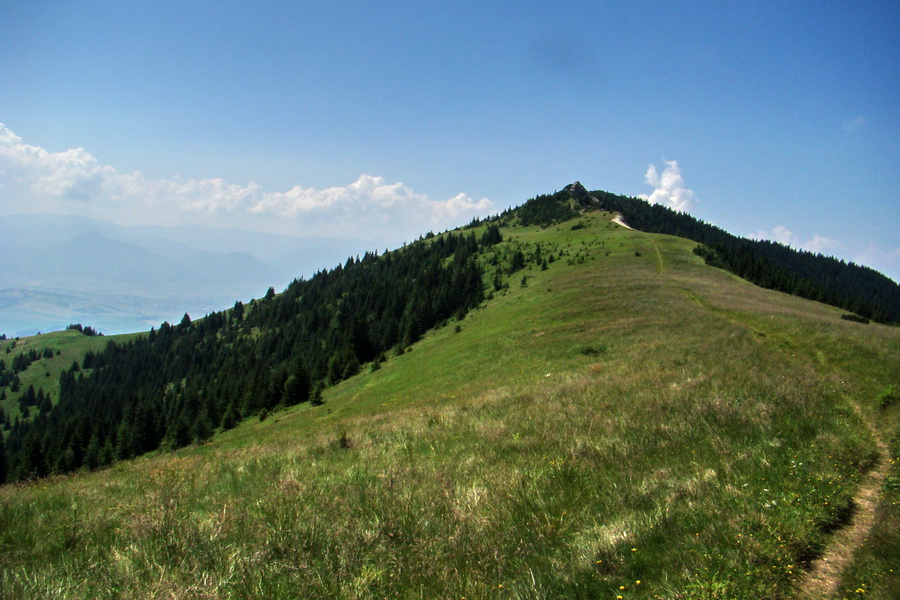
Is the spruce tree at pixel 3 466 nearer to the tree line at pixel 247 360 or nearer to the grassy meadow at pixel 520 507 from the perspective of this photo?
the tree line at pixel 247 360

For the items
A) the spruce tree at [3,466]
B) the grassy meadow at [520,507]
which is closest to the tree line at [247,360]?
the spruce tree at [3,466]

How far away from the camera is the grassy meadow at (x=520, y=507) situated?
395 centimetres

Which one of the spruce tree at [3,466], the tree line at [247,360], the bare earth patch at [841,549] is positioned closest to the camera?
the bare earth patch at [841,549]

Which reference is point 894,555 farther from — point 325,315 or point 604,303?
point 325,315

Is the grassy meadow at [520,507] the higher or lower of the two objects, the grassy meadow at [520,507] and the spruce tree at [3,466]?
the higher

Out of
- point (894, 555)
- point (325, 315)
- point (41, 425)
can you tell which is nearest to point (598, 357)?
point (894, 555)

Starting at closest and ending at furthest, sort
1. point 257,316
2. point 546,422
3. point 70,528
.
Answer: point 70,528, point 546,422, point 257,316

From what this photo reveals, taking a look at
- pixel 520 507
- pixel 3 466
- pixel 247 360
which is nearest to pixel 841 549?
pixel 520 507

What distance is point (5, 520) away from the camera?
5.97 meters

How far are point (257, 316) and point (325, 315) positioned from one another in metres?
60.6

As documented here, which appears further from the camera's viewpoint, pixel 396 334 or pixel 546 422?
pixel 396 334

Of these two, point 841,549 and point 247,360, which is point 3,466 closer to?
point 247,360

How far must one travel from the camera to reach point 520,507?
5465mm

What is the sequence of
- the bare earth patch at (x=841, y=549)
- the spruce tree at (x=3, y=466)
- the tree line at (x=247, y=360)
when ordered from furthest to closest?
1. the spruce tree at (x=3, y=466)
2. the tree line at (x=247, y=360)
3. the bare earth patch at (x=841, y=549)
